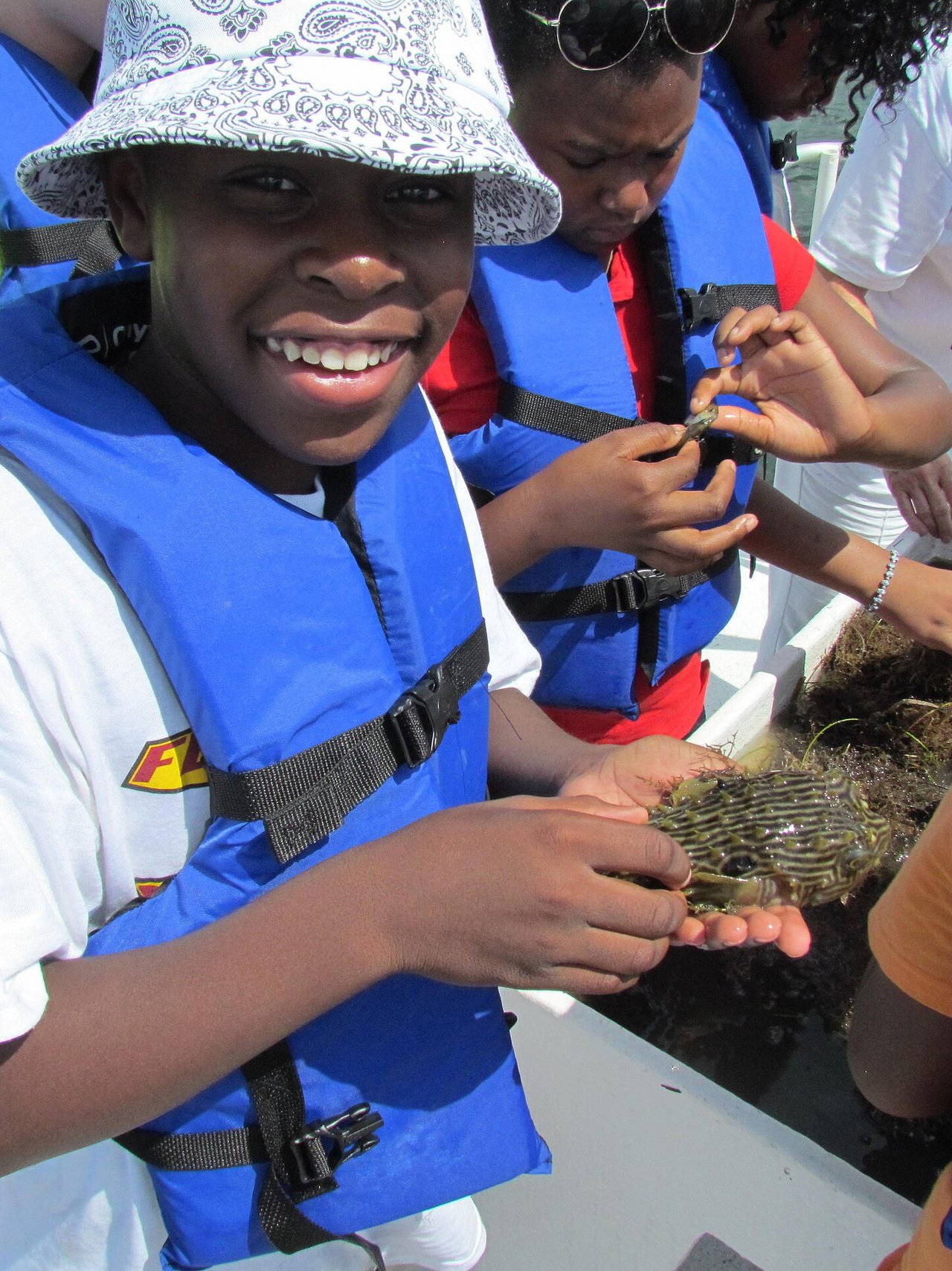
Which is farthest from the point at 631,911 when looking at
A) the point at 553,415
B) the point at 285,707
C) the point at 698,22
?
the point at 698,22

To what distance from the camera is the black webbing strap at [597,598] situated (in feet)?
9.05

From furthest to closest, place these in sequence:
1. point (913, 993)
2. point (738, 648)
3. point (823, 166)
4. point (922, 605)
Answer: point (738, 648)
point (823, 166)
point (922, 605)
point (913, 993)

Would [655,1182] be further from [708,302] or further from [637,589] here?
[708,302]

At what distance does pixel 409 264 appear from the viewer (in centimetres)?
143

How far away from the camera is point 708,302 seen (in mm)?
2709

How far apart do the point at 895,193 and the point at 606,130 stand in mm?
2116

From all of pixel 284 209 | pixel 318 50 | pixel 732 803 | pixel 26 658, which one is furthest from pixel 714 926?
pixel 318 50

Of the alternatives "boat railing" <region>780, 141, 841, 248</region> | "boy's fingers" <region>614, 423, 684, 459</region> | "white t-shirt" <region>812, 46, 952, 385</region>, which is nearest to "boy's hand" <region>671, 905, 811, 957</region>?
"boy's fingers" <region>614, 423, 684, 459</region>

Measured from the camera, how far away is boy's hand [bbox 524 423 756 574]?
2.27 metres

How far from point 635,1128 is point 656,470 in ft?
5.15

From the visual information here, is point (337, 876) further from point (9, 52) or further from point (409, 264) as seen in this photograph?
point (9, 52)

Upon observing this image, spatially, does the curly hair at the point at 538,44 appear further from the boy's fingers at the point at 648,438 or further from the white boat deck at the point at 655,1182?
the white boat deck at the point at 655,1182

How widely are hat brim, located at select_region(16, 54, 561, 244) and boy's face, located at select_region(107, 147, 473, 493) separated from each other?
61mm

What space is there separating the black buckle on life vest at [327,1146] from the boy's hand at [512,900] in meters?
0.43
